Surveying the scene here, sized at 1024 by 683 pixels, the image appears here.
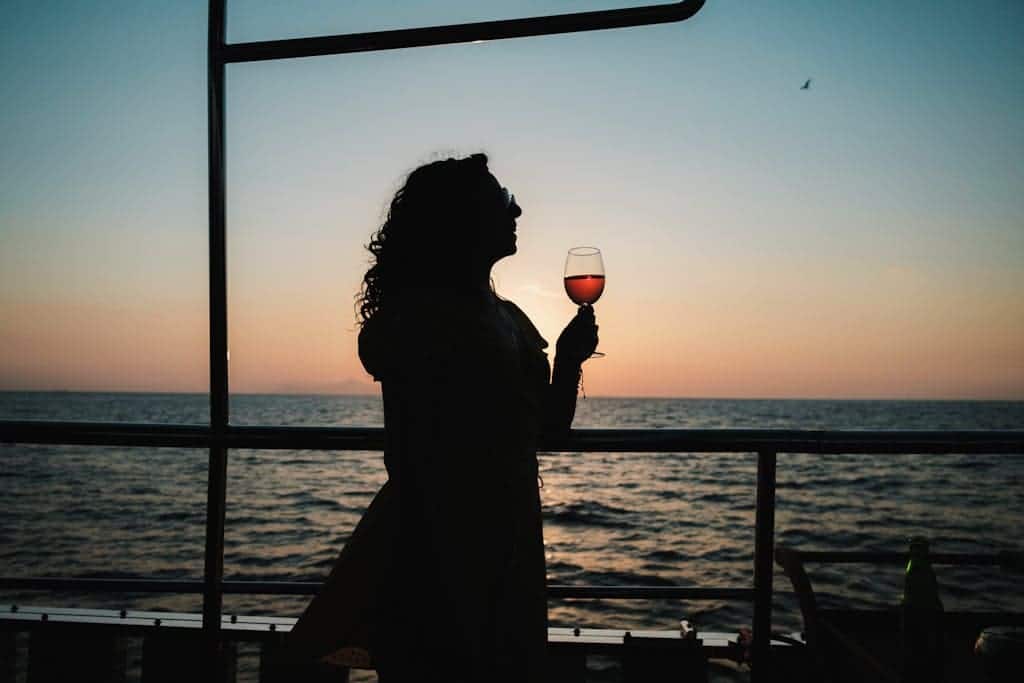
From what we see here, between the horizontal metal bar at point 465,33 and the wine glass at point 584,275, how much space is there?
584mm

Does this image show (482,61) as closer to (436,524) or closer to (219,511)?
(436,524)

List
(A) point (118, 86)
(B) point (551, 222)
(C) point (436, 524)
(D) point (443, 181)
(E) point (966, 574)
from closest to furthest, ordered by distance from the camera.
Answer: (C) point (436, 524)
(D) point (443, 181)
(A) point (118, 86)
(B) point (551, 222)
(E) point (966, 574)

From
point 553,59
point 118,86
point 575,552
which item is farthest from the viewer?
point 575,552

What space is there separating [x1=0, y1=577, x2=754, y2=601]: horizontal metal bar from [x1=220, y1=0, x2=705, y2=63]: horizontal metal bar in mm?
1200

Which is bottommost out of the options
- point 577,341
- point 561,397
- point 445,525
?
point 445,525

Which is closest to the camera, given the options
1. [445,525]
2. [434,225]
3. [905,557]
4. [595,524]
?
[445,525]

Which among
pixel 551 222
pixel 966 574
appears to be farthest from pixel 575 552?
pixel 551 222

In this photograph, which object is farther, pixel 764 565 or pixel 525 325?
pixel 764 565

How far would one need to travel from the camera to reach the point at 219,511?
1.79m

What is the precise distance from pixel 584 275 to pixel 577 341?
33 centimetres

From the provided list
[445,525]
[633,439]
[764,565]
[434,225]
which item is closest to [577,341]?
[633,439]

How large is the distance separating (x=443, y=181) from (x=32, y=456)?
36.2 metres

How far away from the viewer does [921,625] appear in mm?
1416

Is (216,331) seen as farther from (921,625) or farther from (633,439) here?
(921,625)
